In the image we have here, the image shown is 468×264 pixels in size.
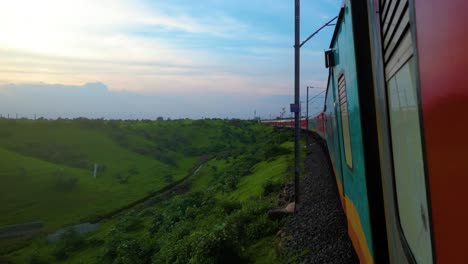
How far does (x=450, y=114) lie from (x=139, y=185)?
185 feet

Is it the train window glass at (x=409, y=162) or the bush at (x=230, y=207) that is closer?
the train window glass at (x=409, y=162)

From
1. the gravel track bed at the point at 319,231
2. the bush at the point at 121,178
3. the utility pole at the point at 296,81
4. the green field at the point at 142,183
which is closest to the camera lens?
the gravel track bed at the point at 319,231

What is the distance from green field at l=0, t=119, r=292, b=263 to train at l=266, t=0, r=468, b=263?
6549mm

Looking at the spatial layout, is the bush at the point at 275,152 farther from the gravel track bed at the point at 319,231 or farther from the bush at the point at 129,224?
the gravel track bed at the point at 319,231

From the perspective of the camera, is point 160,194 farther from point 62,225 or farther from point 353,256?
point 353,256

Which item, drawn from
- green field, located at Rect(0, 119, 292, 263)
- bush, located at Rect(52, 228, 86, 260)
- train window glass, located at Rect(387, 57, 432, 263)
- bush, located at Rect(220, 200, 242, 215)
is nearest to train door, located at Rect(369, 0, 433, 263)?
train window glass, located at Rect(387, 57, 432, 263)

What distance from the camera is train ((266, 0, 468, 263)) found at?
4.18ft

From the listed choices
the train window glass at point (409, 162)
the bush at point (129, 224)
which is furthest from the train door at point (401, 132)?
the bush at point (129, 224)

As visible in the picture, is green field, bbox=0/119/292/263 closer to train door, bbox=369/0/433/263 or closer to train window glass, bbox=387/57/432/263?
train door, bbox=369/0/433/263

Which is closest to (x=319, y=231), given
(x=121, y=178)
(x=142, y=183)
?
(x=142, y=183)

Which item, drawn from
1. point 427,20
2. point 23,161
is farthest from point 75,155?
point 427,20

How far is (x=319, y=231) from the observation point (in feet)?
28.4

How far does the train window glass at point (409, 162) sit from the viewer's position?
5.99 ft

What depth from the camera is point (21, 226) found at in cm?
4069
